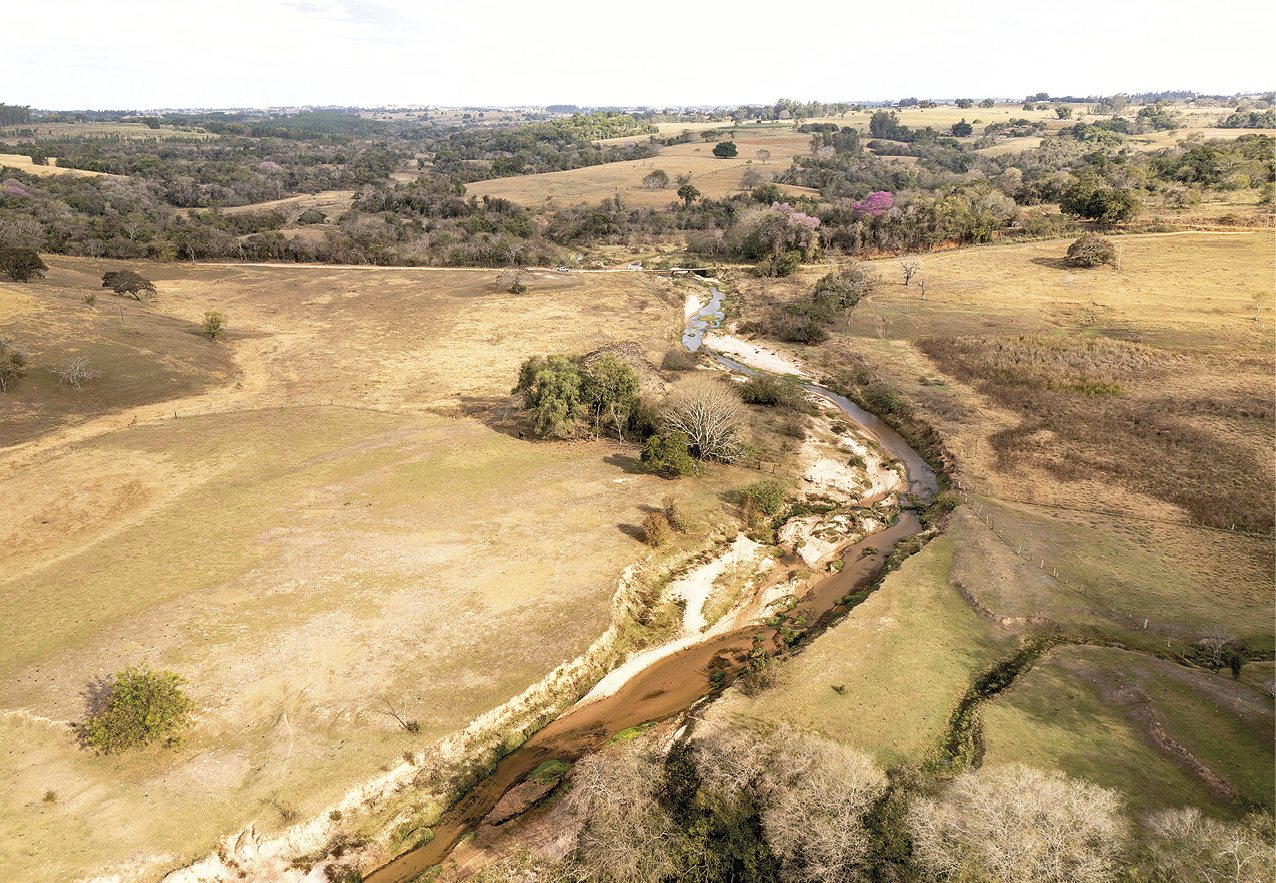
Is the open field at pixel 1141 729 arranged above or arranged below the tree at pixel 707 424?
below

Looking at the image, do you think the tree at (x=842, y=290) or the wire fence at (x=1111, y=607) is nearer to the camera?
the wire fence at (x=1111, y=607)

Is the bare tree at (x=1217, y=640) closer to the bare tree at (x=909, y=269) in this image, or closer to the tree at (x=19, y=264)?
the bare tree at (x=909, y=269)

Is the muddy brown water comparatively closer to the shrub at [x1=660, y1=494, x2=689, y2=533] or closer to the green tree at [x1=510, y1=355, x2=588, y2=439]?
the shrub at [x1=660, y1=494, x2=689, y2=533]

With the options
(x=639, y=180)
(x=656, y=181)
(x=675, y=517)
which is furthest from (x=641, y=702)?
(x=639, y=180)

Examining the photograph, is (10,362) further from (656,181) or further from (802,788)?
(656,181)

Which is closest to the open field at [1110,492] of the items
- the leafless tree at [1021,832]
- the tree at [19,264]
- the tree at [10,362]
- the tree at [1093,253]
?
the tree at [1093,253]

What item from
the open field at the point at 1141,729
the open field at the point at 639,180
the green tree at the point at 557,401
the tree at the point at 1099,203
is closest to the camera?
the open field at the point at 1141,729

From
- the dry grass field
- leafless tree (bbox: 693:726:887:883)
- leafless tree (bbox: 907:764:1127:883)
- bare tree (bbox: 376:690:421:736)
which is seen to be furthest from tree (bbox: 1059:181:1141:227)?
bare tree (bbox: 376:690:421:736)
